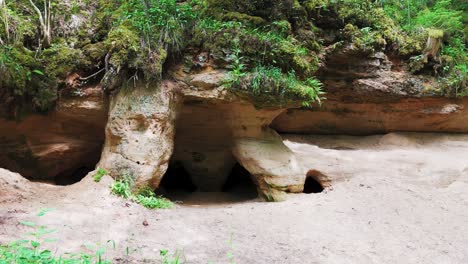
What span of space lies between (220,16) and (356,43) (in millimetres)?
2925

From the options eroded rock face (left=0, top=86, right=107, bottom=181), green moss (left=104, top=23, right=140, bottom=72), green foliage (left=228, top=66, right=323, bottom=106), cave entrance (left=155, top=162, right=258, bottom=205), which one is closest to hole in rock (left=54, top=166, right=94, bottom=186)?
eroded rock face (left=0, top=86, right=107, bottom=181)

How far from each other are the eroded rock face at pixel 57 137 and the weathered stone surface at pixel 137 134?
589 millimetres

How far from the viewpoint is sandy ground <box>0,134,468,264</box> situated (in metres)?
4.14

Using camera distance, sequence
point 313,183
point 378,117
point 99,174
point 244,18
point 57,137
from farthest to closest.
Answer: point 378,117 < point 313,183 < point 57,137 < point 244,18 < point 99,174

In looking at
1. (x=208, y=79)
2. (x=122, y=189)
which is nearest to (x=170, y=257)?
(x=122, y=189)

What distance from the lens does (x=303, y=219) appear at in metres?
5.61

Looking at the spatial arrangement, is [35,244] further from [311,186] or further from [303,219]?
[311,186]

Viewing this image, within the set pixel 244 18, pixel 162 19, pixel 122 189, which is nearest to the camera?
pixel 122 189

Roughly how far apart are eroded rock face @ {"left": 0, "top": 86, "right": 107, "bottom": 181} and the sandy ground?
59.0 inches

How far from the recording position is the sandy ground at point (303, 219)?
414cm

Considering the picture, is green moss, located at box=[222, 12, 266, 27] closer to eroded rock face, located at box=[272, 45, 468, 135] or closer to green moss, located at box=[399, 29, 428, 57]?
eroded rock face, located at box=[272, 45, 468, 135]

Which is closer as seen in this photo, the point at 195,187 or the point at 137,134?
the point at 137,134

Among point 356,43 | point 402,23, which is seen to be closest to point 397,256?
point 356,43

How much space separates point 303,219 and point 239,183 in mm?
4326
